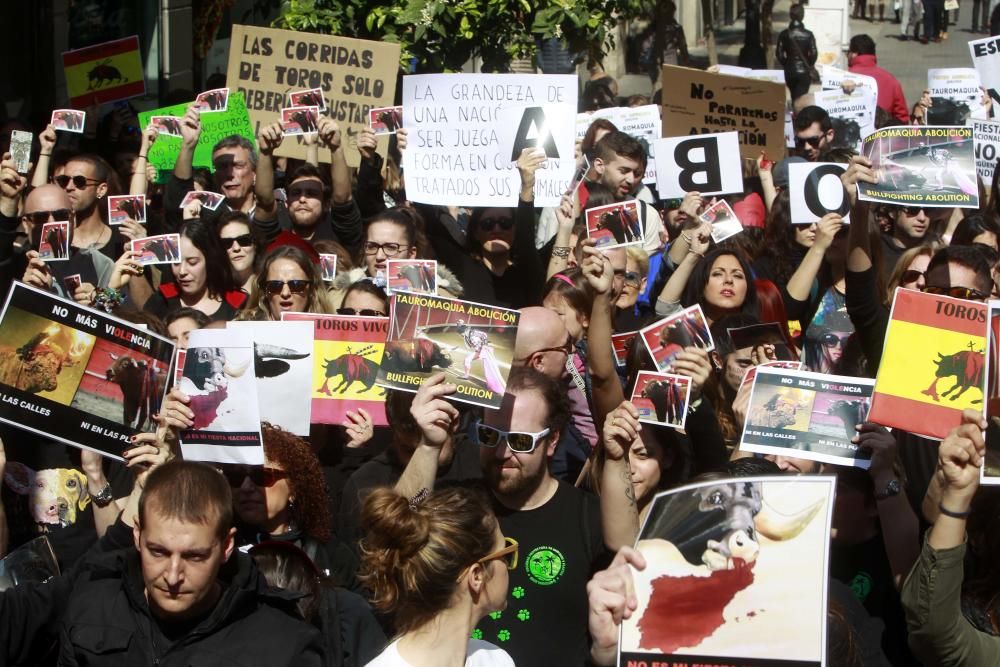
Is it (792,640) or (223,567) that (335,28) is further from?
(792,640)

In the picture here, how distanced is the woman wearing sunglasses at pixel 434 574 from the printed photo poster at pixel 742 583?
507 mm

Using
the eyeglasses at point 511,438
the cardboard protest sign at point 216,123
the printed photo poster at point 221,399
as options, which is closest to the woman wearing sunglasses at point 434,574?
the eyeglasses at point 511,438

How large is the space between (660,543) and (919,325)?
1.37 metres

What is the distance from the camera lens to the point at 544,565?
4.25 m

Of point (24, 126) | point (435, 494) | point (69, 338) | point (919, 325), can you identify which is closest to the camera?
point (435, 494)

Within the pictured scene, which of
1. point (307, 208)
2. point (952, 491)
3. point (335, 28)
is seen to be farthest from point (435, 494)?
point (335, 28)

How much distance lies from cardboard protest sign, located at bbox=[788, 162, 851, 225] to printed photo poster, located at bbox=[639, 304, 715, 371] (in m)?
2.13

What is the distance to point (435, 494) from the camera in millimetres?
3828

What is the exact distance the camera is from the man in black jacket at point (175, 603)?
3.55 m

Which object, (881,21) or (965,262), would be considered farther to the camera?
(881,21)

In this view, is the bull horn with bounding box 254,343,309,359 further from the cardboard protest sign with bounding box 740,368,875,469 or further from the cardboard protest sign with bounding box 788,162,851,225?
the cardboard protest sign with bounding box 788,162,851,225

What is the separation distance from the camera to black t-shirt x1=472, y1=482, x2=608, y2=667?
415cm

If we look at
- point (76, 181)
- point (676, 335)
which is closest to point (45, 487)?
point (676, 335)

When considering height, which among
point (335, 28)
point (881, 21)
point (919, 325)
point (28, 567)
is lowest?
point (28, 567)
